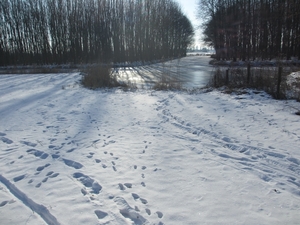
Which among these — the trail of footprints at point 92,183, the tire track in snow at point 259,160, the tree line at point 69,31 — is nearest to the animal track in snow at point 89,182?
the trail of footprints at point 92,183

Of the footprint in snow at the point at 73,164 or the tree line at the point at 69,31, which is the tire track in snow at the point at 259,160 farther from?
the tree line at the point at 69,31

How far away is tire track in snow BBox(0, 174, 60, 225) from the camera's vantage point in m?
2.42

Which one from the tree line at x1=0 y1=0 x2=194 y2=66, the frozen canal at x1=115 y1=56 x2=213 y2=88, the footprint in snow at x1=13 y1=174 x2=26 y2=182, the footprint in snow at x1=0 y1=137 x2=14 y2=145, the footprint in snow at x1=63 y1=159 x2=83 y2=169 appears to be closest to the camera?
the footprint in snow at x1=13 y1=174 x2=26 y2=182

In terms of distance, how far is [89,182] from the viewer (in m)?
3.16

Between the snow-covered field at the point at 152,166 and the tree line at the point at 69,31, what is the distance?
1248 inches

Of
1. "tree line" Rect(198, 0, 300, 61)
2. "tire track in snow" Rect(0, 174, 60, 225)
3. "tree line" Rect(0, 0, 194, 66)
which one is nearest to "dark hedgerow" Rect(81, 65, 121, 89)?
"tire track in snow" Rect(0, 174, 60, 225)

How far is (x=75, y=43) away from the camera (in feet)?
118

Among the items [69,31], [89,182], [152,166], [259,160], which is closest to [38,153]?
[89,182]

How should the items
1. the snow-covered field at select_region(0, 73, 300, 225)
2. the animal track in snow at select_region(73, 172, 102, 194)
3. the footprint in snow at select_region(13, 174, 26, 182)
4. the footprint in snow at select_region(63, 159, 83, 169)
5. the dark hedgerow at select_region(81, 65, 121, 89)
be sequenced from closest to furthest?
the snow-covered field at select_region(0, 73, 300, 225), the animal track in snow at select_region(73, 172, 102, 194), the footprint in snow at select_region(13, 174, 26, 182), the footprint in snow at select_region(63, 159, 83, 169), the dark hedgerow at select_region(81, 65, 121, 89)

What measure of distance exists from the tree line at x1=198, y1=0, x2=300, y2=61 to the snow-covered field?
2275 centimetres

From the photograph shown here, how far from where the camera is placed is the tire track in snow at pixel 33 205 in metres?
2.42

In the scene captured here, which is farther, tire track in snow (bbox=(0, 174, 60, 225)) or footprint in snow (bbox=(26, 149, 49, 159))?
footprint in snow (bbox=(26, 149, 49, 159))

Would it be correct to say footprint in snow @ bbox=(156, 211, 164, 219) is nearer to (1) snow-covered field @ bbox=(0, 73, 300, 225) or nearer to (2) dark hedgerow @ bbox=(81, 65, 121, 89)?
(1) snow-covered field @ bbox=(0, 73, 300, 225)

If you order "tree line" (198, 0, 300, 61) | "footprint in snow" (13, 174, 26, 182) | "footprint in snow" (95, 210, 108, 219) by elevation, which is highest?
"tree line" (198, 0, 300, 61)
